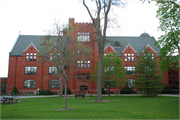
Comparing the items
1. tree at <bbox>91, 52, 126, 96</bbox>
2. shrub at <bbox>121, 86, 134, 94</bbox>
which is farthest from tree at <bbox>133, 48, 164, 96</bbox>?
shrub at <bbox>121, 86, 134, 94</bbox>

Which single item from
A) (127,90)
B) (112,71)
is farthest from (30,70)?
(127,90)

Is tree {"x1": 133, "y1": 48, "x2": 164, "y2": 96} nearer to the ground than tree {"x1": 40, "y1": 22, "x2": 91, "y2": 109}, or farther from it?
nearer to the ground

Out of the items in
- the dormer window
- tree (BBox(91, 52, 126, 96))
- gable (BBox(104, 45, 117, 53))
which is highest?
gable (BBox(104, 45, 117, 53))

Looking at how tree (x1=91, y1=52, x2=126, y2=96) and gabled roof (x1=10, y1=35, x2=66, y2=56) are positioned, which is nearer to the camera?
tree (x1=91, y1=52, x2=126, y2=96)

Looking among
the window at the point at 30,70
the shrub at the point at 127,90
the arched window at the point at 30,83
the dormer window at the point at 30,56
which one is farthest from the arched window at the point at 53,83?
the shrub at the point at 127,90

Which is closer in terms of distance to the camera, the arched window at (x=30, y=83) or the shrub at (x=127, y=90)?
the shrub at (x=127, y=90)

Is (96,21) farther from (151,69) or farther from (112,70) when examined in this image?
(151,69)

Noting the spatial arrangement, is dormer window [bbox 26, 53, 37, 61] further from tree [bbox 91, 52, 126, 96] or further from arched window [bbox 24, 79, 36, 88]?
tree [bbox 91, 52, 126, 96]

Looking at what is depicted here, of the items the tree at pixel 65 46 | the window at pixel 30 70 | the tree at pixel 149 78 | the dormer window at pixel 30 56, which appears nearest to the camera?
the tree at pixel 65 46

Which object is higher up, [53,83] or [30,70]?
[30,70]

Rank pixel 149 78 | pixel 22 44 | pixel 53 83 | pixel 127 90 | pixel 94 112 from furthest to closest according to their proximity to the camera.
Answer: pixel 22 44 → pixel 53 83 → pixel 127 90 → pixel 149 78 → pixel 94 112

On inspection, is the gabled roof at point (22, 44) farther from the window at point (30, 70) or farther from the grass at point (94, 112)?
the grass at point (94, 112)

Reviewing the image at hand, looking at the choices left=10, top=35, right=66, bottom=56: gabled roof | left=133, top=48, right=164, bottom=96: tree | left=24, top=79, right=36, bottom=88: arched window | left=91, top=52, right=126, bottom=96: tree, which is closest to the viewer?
left=133, top=48, right=164, bottom=96: tree

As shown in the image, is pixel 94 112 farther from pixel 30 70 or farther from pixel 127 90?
pixel 30 70
